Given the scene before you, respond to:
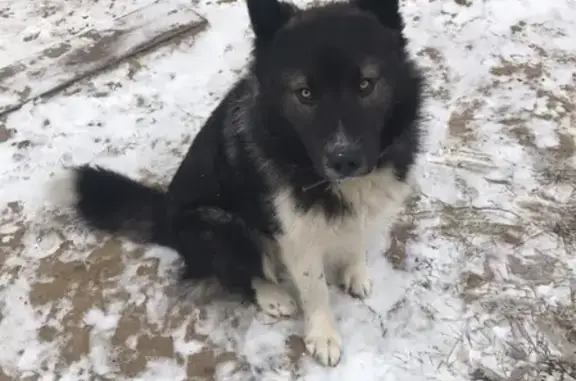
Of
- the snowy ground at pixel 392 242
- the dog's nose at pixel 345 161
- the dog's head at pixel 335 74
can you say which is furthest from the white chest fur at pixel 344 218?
the snowy ground at pixel 392 242

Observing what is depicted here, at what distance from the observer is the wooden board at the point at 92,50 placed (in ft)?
A: 16.1

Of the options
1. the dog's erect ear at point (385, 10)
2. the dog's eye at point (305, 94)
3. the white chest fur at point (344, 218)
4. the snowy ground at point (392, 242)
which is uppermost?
the dog's erect ear at point (385, 10)

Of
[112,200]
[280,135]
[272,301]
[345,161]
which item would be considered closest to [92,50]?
[112,200]

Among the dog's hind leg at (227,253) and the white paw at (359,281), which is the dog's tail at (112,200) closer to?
the dog's hind leg at (227,253)

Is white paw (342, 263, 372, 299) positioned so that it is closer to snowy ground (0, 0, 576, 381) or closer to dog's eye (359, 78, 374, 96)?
snowy ground (0, 0, 576, 381)

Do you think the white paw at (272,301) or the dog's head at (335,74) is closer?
the dog's head at (335,74)

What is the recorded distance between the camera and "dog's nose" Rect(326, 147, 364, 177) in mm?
2549

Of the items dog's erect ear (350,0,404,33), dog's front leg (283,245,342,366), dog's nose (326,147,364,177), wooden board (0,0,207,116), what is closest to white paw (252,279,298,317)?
dog's front leg (283,245,342,366)

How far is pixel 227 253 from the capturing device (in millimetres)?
3279

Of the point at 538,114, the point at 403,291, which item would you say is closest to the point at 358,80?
the point at 403,291

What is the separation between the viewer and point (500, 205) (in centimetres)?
393

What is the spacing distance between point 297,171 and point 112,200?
4.08 ft

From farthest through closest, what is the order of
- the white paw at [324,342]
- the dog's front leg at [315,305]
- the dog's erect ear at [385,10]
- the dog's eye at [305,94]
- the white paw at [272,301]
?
1. the white paw at [272,301]
2. the white paw at [324,342]
3. the dog's front leg at [315,305]
4. the dog's erect ear at [385,10]
5. the dog's eye at [305,94]

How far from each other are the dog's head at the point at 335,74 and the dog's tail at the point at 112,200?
3.71 ft
